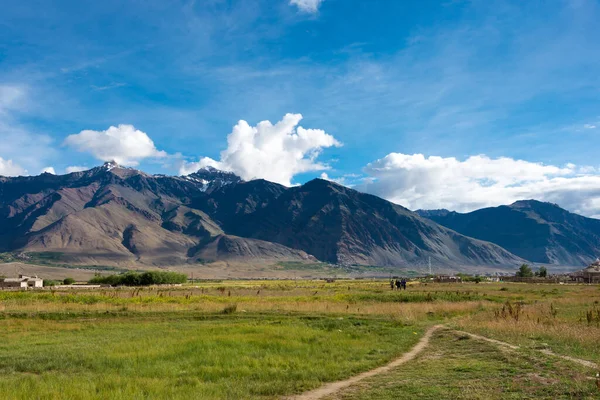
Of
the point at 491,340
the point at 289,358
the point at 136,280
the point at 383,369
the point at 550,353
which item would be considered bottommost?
the point at 136,280

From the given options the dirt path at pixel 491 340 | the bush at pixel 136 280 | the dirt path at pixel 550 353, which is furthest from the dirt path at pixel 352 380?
the bush at pixel 136 280

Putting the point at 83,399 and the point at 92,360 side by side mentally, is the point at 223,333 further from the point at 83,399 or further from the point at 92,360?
the point at 83,399

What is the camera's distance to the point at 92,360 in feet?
56.9

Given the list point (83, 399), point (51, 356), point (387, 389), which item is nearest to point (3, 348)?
point (51, 356)

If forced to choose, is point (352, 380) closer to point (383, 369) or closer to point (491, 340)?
point (383, 369)

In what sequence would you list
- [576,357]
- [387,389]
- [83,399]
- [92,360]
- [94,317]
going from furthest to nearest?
[94,317] → [92,360] → [576,357] → [387,389] → [83,399]

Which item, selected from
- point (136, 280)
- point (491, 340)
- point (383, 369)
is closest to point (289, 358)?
point (383, 369)

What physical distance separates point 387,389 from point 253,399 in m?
3.70

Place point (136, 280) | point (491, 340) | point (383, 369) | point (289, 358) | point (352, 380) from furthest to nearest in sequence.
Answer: point (136, 280) < point (491, 340) < point (289, 358) < point (383, 369) < point (352, 380)

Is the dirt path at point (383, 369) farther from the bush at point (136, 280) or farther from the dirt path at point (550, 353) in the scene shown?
the bush at point (136, 280)

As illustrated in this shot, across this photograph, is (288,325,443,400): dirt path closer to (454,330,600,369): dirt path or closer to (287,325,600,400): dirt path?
(287,325,600,400): dirt path

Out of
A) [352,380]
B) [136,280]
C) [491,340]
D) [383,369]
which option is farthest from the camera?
[136,280]

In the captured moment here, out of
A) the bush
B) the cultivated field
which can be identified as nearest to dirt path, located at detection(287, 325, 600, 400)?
the cultivated field

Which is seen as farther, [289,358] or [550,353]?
[289,358]
